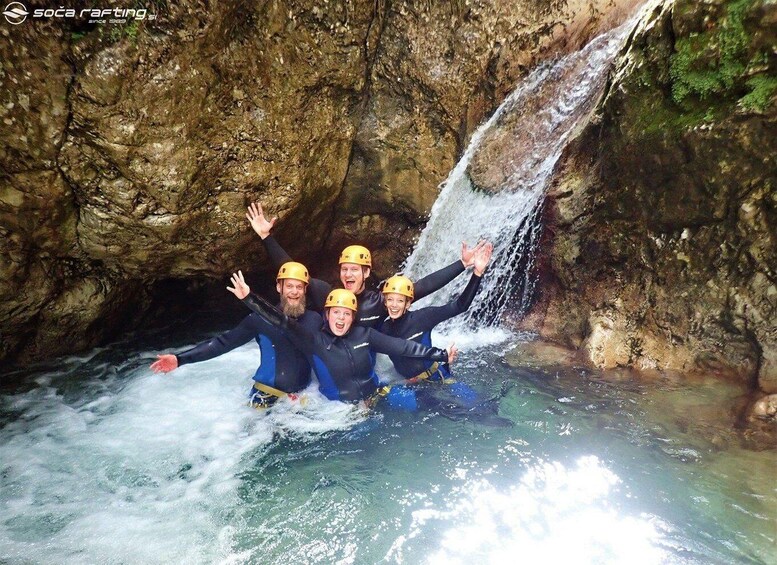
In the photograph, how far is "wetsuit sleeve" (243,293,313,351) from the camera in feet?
15.3

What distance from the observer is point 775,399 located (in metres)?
4.48

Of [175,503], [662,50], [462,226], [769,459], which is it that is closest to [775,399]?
[769,459]

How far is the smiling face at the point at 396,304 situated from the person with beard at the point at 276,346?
3.10ft

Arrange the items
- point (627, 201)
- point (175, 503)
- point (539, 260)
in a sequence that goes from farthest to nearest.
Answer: point (539, 260), point (627, 201), point (175, 503)

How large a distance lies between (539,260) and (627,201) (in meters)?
1.60

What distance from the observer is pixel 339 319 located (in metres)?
5.12

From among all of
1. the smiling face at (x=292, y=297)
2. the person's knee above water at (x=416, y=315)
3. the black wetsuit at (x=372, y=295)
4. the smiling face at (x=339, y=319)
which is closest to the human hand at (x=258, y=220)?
the black wetsuit at (x=372, y=295)

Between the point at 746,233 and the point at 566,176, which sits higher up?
the point at 566,176

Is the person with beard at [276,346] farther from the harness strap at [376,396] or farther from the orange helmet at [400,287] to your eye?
the orange helmet at [400,287]

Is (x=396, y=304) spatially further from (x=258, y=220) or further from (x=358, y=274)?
(x=258, y=220)

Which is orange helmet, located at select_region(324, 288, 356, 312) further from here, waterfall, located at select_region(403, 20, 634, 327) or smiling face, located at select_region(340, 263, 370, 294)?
waterfall, located at select_region(403, 20, 634, 327)

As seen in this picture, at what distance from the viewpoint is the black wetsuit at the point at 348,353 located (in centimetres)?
511

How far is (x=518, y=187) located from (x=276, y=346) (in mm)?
4149

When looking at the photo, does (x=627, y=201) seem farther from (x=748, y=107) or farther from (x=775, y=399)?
(x=775, y=399)
